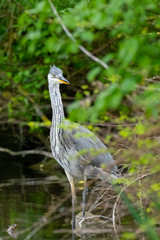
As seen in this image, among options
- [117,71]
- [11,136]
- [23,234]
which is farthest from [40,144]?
[117,71]

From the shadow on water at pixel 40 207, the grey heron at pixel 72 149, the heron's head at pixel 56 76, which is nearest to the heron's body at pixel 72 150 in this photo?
the grey heron at pixel 72 149

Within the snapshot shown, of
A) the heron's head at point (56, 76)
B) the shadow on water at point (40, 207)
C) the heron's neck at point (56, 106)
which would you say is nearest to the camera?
the shadow on water at point (40, 207)

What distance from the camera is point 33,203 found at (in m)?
7.91

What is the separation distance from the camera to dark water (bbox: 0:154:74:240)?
240 inches

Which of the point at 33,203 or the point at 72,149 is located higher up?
the point at 72,149

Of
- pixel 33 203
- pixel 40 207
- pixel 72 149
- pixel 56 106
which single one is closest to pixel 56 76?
pixel 56 106

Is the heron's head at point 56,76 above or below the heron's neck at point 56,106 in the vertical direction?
above

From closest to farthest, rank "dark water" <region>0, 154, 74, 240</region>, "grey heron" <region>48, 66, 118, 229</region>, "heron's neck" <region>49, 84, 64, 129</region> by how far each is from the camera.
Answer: "dark water" <region>0, 154, 74, 240</region> < "grey heron" <region>48, 66, 118, 229</region> < "heron's neck" <region>49, 84, 64, 129</region>

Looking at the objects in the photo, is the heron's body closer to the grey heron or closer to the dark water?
the grey heron

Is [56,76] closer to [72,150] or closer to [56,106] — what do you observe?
[56,106]

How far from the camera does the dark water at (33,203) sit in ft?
20.0

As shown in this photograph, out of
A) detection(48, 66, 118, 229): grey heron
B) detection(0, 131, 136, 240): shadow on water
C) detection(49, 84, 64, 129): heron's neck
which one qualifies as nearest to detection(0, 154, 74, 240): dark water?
detection(0, 131, 136, 240): shadow on water

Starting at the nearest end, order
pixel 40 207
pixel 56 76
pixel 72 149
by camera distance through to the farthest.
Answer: pixel 72 149
pixel 56 76
pixel 40 207

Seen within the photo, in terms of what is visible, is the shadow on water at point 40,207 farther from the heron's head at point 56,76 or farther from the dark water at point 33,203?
the heron's head at point 56,76
